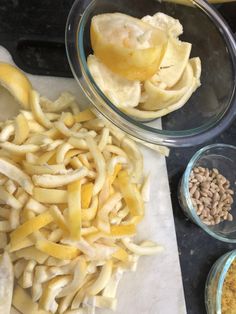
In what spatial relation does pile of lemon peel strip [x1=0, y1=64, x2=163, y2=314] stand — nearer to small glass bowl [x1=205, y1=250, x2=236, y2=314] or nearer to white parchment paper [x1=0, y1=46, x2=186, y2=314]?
white parchment paper [x1=0, y1=46, x2=186, y2=314]

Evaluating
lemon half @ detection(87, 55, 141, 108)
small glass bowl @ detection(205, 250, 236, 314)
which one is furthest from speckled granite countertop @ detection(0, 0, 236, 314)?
lemon half @ detection(87, 55, 141, 108)

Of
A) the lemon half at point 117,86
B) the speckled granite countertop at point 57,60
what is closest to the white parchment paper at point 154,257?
the speckled granite countertop at point 57,60

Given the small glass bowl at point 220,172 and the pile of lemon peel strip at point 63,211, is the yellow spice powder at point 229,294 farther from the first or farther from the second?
the pile of lemon peel strip at point 63,211

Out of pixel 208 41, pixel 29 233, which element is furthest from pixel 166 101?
pixel 29 233

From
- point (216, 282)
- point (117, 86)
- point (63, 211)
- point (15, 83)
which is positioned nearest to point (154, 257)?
point (216, 282)

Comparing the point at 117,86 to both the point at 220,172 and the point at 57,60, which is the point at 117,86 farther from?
the point at 220,172
